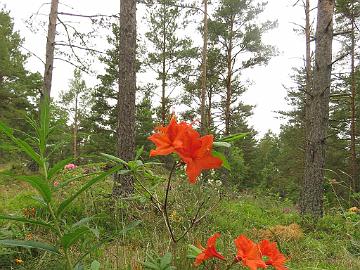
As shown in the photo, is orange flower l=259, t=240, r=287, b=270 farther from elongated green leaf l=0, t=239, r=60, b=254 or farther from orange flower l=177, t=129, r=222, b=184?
elongated green leaf l=0, t=239, r=60, b=254

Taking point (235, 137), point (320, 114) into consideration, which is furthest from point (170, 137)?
point (320, 114)

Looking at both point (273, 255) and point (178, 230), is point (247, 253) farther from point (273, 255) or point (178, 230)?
point (178, 230)

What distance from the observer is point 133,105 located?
6.34 m

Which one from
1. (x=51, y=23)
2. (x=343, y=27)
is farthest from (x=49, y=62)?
(x=343, y=27)

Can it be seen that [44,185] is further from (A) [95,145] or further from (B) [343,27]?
(A) [95,145]

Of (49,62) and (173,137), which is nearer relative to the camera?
(173,137)

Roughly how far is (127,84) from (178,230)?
148 inches

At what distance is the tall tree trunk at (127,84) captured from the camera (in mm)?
6141

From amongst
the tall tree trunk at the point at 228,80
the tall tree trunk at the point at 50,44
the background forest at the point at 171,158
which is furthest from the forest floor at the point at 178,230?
the tall tree trunk at the point at 228,80

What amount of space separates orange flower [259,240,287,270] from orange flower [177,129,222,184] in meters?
0.36

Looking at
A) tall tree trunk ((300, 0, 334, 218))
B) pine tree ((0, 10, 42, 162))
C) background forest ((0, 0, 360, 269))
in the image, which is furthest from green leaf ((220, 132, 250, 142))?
pine tree ((0, 10, 42, 162))

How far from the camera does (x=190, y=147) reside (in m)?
0.90

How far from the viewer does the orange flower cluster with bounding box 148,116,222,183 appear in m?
0.88

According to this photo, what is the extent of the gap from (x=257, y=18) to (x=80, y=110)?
22161 mm
